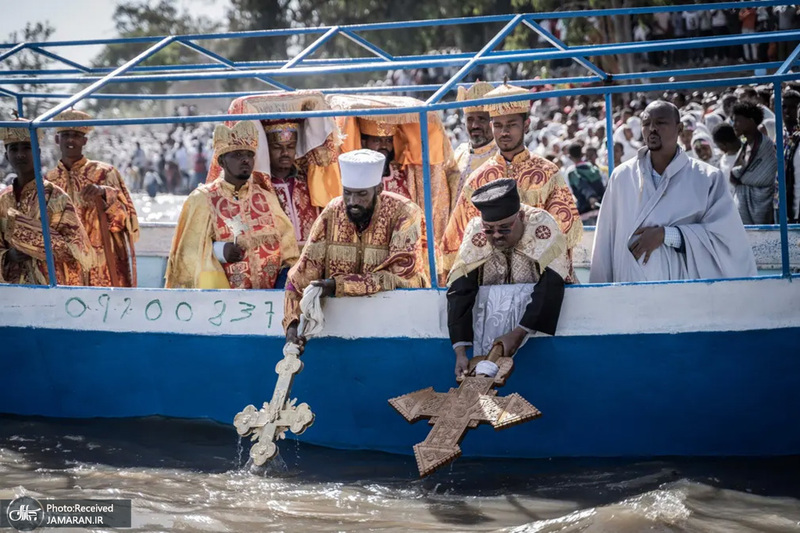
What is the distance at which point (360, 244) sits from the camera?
19.0ft

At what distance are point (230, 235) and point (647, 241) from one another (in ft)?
8.29

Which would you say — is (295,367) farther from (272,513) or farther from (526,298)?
(526,298)

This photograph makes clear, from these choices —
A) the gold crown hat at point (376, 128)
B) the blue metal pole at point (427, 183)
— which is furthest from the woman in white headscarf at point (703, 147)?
the blue metal pole at point (427, 183)

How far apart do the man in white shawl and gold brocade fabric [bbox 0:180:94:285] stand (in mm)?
3704

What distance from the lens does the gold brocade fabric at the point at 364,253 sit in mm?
5652

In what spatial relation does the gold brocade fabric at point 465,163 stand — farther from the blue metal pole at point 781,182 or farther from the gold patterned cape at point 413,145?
the blue metal pole at point 781,182

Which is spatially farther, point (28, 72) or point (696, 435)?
point (28, 72)

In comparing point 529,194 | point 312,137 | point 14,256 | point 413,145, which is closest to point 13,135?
point 14,256

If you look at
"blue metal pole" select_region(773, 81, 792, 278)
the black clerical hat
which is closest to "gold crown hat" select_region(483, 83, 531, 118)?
the black clerical hat

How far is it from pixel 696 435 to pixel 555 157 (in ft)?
27.0

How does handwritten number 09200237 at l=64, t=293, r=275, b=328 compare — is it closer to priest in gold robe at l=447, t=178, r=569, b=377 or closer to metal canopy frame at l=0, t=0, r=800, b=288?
metal canopy frame at l=0, t=0, r=800, b=288

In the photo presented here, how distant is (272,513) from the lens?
5.15 metres

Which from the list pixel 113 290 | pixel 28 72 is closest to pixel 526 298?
pixel 113 290

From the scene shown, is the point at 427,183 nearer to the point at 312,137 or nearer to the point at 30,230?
the point at 312,137
